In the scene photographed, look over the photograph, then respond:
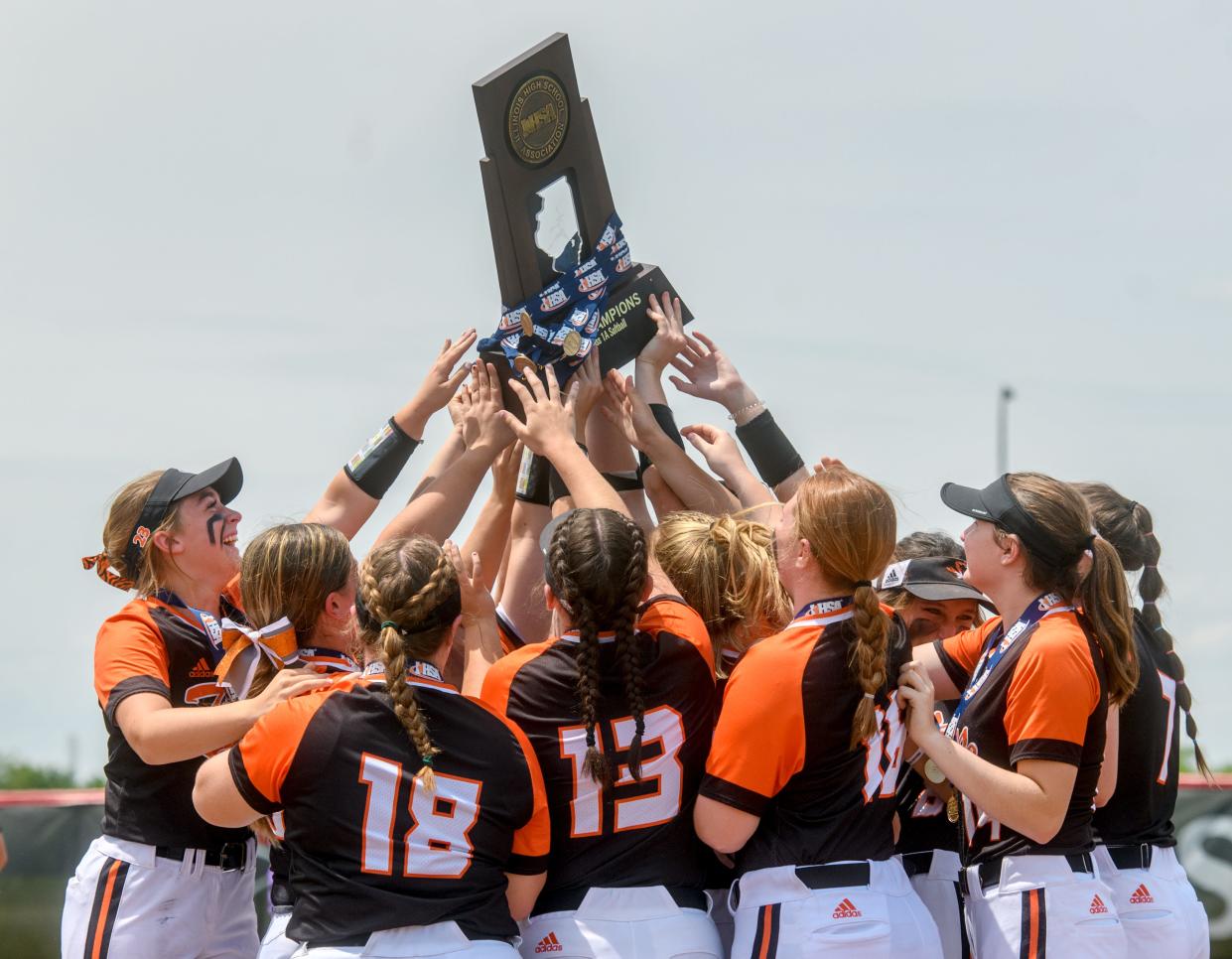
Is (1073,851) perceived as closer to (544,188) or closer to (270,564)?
(270,564)

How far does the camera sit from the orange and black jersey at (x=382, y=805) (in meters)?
2.58

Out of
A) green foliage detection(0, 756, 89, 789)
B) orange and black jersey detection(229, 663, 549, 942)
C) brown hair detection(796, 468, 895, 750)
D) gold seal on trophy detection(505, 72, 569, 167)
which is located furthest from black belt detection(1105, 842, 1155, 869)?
green foliage detection(0, 756, 89, 789)

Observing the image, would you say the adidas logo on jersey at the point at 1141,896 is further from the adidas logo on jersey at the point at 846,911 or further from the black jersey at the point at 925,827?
the adidas logo on jersey at the point at 846,911

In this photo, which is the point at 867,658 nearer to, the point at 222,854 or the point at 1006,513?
the point at 1006,513

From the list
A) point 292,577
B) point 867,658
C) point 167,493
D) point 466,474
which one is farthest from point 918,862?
point 167,493

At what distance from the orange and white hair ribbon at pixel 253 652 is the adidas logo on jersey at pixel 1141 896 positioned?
219cm

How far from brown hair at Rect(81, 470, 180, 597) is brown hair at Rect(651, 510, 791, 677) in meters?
1.43

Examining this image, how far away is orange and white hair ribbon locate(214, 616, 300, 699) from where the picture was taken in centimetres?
303

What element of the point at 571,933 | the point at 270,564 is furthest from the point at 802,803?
the point at 270,564

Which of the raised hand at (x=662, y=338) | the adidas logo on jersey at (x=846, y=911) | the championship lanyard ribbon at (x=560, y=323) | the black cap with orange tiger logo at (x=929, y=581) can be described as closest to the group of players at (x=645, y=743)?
the adidas logo on jersey at (x=846, y=911)

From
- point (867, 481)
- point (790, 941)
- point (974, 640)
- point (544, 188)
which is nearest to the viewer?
point (790, 941)

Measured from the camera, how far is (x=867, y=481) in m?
2.96

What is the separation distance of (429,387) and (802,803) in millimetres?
2020

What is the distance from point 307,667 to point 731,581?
1.08 metres
